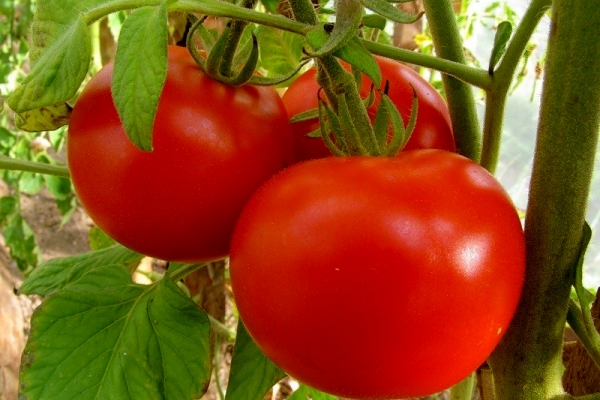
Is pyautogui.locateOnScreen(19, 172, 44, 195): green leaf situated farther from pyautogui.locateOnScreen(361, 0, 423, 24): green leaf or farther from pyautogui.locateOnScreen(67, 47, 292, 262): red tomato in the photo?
pyautogui.locateOnScreen(361, 0, 423, 24): green leaf

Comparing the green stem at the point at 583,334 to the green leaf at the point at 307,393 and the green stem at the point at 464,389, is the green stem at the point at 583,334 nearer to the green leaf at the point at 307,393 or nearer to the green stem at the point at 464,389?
the green stem at the point at 464,389

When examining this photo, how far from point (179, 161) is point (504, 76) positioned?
0.76 feet

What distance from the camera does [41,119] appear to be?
0.52m

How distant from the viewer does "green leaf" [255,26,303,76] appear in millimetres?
691

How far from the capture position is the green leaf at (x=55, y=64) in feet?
1.20

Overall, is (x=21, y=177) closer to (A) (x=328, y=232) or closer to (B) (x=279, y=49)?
(B) (x=279, y=49)

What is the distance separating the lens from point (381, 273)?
0.36 meters

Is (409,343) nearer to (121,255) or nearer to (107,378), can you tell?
(107,378)

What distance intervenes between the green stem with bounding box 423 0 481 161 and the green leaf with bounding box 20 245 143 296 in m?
0.36

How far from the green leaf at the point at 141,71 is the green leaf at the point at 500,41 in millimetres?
232

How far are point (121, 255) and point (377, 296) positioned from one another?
1.47 feet

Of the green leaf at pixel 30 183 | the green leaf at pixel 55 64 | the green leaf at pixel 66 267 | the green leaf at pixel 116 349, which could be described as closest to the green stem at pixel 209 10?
the green leaf at pixel 55 64

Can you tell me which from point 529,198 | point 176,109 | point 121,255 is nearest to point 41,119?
point 176,109

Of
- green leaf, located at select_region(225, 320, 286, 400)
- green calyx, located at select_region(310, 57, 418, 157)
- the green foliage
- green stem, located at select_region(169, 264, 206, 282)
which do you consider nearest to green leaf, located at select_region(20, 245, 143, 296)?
green stem, located at select_region(169, 264, 206, 282)
